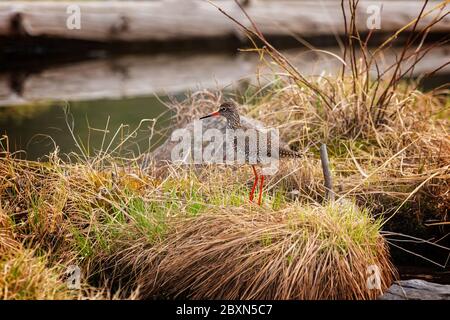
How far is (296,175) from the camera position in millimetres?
5504

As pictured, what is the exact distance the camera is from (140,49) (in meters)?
12.5

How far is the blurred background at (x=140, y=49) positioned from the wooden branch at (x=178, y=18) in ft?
0.05

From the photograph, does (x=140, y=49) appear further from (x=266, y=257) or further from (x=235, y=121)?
(x=266, y=257)

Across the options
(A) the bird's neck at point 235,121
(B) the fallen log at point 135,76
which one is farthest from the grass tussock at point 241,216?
(B) the fallen log at point 135,76

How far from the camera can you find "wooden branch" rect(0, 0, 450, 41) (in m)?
11.0

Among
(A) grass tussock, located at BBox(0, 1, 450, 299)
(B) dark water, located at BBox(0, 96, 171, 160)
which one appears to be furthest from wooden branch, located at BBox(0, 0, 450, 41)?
(A) grass tussock, located at BBox(0, 1, 450, 299)

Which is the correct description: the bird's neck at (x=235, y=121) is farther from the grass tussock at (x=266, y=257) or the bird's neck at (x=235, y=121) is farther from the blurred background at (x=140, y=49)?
the blurred background at (x=140, y=49)

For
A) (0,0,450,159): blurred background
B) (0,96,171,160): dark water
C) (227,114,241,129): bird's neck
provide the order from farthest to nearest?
(0,0,450,159): blurred background, (0,96,171,160): dark water, (227,114,241,129): bird's neck

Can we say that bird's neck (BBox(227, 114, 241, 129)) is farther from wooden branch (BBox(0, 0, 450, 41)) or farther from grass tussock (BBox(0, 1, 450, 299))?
wooden branch (BBox(0, 0, 450, 41))

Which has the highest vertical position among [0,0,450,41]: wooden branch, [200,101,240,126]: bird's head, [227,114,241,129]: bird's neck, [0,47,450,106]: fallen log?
[0,0,450,41]: wooden branch

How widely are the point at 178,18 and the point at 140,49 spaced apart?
0.91 metres

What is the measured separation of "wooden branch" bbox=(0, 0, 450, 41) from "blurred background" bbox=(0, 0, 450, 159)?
0.02 meters

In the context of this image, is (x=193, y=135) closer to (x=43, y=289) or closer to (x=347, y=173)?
(x=347, y=173)

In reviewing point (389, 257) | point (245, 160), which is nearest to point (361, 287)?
point (389, 257)
